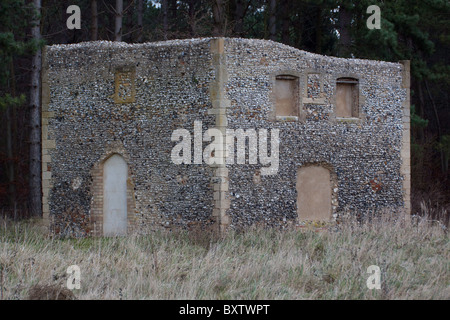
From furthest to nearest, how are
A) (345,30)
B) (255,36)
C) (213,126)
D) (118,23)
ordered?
1. (255,36)
2. (345,30)
3. (118,23)
4. (213,126)

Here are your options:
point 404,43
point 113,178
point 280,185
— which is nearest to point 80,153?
point 113,178

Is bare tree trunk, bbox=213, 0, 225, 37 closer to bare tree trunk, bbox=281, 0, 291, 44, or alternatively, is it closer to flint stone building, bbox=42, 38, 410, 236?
bare tree trunk, bbox=281, 0, 291, 44

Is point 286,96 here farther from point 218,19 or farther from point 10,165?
point 10,165

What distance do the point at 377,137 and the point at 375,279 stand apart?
24.9ft

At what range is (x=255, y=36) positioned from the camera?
3167 centimetres

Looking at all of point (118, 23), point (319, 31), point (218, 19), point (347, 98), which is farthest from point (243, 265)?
point (319, 31)

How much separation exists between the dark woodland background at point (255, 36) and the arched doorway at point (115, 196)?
367 cm

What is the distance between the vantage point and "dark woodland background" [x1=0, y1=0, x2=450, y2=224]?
73.9 ft

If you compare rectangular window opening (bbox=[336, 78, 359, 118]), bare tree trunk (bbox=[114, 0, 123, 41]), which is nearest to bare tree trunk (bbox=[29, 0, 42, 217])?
bare tree trunk (bbox=[114, 0, 123, 41])

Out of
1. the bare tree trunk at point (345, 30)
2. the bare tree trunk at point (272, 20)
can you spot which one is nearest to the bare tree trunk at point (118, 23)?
the bare tree trunk at point (272, 20)

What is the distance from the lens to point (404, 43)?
25.3 meters

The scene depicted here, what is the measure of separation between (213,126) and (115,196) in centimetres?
321

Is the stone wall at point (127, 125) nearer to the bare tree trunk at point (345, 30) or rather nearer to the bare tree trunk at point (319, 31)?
the bare tree trunk at point (345, 30)
